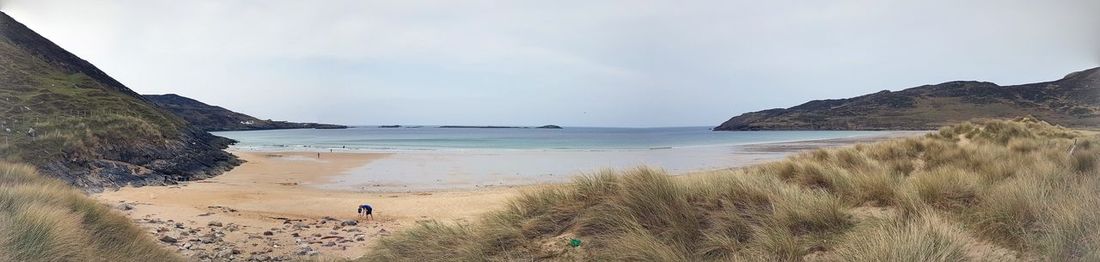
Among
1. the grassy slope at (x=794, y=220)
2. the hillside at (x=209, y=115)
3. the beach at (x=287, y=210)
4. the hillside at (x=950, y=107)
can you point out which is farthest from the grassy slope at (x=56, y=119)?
the hillside at (x=209, y=115)

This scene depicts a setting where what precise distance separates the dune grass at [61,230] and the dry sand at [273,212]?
1528 millimetres

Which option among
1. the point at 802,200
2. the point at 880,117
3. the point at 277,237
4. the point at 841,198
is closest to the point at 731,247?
the point at 802,200

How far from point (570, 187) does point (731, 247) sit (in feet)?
8.54

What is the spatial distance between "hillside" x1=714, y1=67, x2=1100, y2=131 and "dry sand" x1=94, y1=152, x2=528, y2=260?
11570 mm

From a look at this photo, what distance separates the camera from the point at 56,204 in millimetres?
6266

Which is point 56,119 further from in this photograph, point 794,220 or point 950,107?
point 950,107

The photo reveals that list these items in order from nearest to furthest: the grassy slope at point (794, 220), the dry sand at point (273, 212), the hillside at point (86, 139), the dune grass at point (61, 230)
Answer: the grassy slope at point (794, 220) → the dune grass at point (61, 230) → the dry sand at point (273, 212) → the hillside at point (86, 139)

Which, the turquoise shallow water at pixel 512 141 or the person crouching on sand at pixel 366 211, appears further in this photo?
the turquoise shallow water at pixel 512 141

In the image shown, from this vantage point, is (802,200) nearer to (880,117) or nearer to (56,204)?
(56,204)

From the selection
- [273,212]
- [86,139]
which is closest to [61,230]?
[273,212]

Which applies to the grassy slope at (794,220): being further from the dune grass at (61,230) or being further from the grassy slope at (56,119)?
the grassy slope at (56,119)

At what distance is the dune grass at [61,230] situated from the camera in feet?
14.9

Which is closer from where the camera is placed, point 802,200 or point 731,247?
point 731,247

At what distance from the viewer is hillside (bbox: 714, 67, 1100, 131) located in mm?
21797
